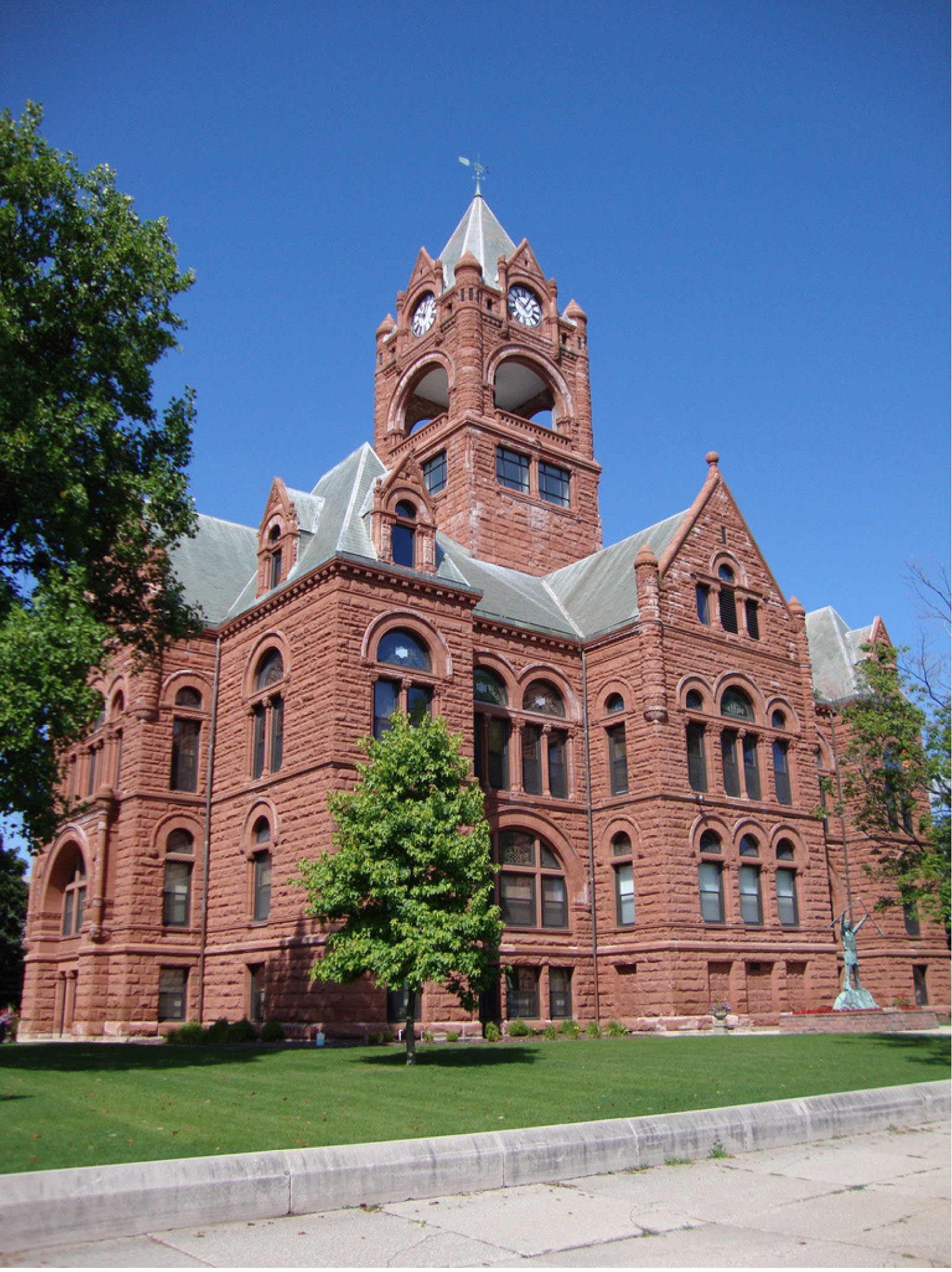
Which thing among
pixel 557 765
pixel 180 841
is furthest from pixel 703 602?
pixel 180 841

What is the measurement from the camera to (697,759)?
33438 millimetres

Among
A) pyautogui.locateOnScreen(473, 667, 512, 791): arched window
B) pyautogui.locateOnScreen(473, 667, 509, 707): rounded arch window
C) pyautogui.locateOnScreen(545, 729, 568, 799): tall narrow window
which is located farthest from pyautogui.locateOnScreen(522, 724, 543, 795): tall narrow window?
pyautogui.locateOnScreen(473, 667, 509, 707): rounded arch window

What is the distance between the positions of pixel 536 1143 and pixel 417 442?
117 feet

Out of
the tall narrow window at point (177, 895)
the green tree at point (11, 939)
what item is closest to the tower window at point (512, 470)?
the tall narrow window at point (177, 895)

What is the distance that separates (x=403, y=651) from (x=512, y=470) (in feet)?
50.7

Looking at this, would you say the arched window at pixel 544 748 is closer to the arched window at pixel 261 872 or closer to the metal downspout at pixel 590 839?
the metal downspout at pixel 590 839

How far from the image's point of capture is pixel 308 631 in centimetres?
2855

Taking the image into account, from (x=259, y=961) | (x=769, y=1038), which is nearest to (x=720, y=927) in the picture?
(x=769, y=1038)

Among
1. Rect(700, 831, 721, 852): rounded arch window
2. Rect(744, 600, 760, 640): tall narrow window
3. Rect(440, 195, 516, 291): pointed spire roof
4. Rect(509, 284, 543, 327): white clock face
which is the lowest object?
Rect(700, 831, 721, 852): rounded arch window

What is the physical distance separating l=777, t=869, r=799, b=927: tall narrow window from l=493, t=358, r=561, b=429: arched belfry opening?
21.0 m

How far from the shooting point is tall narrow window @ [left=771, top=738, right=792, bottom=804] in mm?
36062

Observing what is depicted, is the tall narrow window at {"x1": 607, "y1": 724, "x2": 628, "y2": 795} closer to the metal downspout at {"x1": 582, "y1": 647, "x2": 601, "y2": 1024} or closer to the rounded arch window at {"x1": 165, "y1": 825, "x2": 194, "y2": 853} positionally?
the metal downspout at {"x1": 582, "y1": 647, "x2": 601, "y2": 1024}

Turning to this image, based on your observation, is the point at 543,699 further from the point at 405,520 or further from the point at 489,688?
the point at 405,520

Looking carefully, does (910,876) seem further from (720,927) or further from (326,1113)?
(326,1113)
